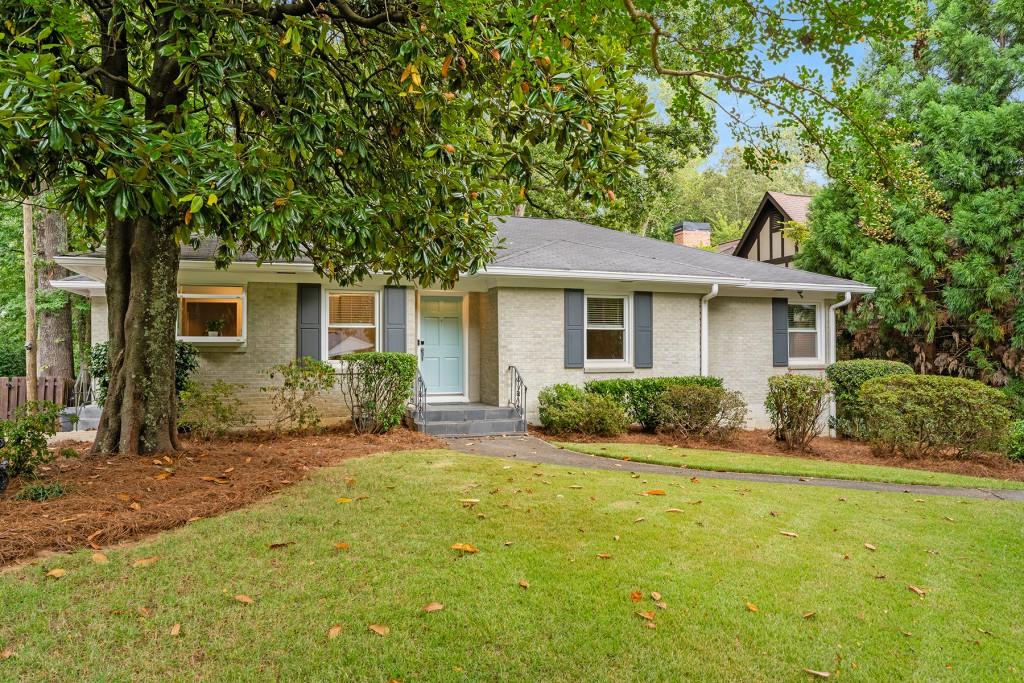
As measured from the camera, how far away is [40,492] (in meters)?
5.07

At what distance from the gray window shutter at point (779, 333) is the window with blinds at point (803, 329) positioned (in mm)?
696

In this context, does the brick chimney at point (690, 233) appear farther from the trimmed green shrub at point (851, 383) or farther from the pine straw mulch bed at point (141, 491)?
the pine straw mulch bed at point (141, 491)

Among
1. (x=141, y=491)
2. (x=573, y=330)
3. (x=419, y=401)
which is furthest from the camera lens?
(x=573, y=330)

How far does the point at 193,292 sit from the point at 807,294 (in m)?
13.1

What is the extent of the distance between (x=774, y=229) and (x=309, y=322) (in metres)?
17.9

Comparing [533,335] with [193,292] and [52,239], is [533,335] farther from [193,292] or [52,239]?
[52,239]

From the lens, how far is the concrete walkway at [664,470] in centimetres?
714

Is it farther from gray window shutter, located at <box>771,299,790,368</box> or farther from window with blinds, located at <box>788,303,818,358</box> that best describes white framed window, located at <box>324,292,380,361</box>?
window with blinds, located at <box>788,303,818,358</box>

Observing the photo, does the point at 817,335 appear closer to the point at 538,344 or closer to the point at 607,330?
the point at 607,330

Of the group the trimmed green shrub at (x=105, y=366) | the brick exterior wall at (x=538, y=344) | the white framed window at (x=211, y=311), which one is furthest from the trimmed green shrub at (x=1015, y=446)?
the trimmed green shrub at (x=105, y=366)

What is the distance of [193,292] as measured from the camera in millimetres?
10945

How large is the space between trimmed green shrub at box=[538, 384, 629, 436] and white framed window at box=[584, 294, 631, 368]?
1695mm

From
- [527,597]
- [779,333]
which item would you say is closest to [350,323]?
[527,597]

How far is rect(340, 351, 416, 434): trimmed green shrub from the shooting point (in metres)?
9.87
